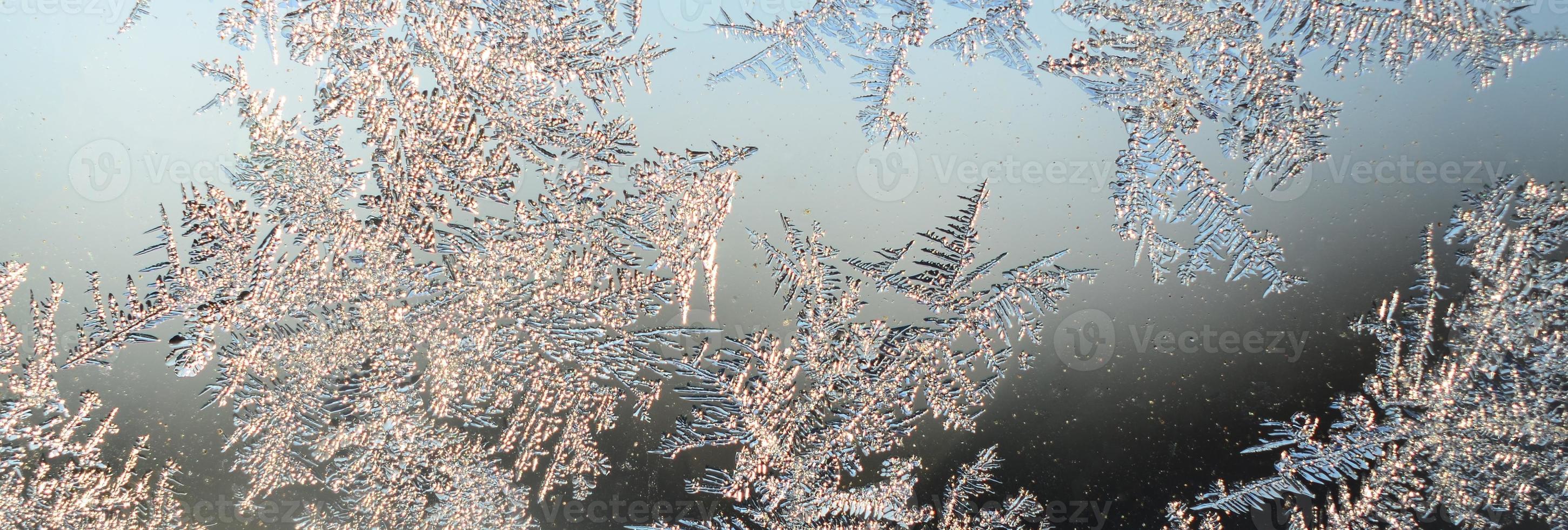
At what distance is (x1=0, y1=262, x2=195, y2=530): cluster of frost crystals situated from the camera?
2.71 ft

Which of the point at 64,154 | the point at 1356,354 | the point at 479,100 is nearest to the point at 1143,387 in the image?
the point at 1356,354

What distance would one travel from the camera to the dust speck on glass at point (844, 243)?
773mm

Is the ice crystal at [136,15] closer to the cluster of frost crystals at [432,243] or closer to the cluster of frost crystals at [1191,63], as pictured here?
the cluster of frost crystals at [432,243]

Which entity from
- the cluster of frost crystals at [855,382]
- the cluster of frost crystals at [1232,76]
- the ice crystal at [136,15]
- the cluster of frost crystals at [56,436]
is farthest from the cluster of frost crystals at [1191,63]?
the cluster of frost crystals at [56,436]

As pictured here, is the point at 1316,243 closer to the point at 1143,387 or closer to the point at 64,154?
the point at 1143,387

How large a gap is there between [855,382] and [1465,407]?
68cm

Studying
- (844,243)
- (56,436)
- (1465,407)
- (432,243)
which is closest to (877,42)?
(844,243)

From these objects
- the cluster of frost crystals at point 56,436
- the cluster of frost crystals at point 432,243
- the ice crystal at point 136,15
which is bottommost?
the cluster of frost crystals at point 56,436

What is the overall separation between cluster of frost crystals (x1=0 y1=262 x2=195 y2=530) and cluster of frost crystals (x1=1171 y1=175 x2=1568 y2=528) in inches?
51.4

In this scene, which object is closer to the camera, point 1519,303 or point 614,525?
point 1519,303

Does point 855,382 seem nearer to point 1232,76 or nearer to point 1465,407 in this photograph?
point 1232,76

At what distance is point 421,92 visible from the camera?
31.3 inches

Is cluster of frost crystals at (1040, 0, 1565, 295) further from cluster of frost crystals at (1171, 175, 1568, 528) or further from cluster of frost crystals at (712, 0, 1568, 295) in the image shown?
cluster of frost crystals at (1171, 175, 1568, 528)

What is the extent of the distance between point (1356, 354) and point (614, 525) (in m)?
0.89
